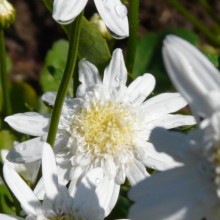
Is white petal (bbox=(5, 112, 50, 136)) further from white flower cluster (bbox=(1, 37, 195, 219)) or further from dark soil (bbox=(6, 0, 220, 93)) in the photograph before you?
dark soil (bbox=(6, 0, 220, 93))

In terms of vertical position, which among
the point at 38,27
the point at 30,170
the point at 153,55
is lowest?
the point at 38,27

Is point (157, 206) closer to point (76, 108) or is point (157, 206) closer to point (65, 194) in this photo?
point (65, 194)

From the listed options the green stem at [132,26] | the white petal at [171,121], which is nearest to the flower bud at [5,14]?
the green stem at [132,26]

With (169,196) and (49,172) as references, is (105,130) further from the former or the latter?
(169,196)

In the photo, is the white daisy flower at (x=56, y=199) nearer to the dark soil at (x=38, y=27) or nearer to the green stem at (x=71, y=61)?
the green stem at (x=71, y=61)

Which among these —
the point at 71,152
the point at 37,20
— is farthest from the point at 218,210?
the point at 37,20

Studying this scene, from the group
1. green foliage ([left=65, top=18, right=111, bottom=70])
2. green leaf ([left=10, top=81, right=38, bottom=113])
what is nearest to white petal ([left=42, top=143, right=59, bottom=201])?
green foliage ([left=65, top=18, right=111, bottom=70])

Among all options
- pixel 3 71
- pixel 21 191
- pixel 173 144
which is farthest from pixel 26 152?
pixel 173 144
